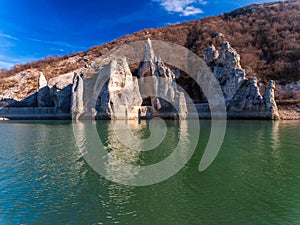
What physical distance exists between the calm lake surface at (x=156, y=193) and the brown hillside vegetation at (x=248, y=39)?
6735cm

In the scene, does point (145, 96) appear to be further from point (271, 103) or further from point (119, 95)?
point (271, 103)

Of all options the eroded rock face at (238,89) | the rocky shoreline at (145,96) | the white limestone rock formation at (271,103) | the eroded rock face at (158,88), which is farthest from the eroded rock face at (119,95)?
the white limestone rock formation at (271,103)

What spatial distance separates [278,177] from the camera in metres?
15.1

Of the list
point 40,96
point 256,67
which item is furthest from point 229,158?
point 256,67

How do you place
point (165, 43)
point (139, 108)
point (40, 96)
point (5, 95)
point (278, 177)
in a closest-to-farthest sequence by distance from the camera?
1. point (278, 177)
2. point (139, 108)
3. point (40, 96)
4. point (5, 95)
5. point (165, 43)

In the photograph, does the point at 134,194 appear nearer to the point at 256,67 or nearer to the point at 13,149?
the point at 13,149

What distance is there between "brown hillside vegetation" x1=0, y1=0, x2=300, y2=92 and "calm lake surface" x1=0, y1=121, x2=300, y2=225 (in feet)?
221

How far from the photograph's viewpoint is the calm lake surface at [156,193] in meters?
10.1

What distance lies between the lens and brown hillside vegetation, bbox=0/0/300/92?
3319 inches

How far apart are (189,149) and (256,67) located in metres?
73.6

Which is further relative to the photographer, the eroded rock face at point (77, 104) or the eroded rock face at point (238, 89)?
the eroded rock face at point (77, 104)

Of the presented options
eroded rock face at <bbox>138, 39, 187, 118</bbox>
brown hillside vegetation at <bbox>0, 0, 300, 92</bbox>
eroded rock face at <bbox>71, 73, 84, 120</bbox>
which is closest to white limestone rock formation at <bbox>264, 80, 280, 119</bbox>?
eroded rock face at <bbox>138, 39, 187, 118</bbox>

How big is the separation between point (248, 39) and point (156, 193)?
110m

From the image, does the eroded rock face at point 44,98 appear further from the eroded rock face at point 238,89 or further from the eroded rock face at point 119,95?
the eroded rock face at point 238,89
